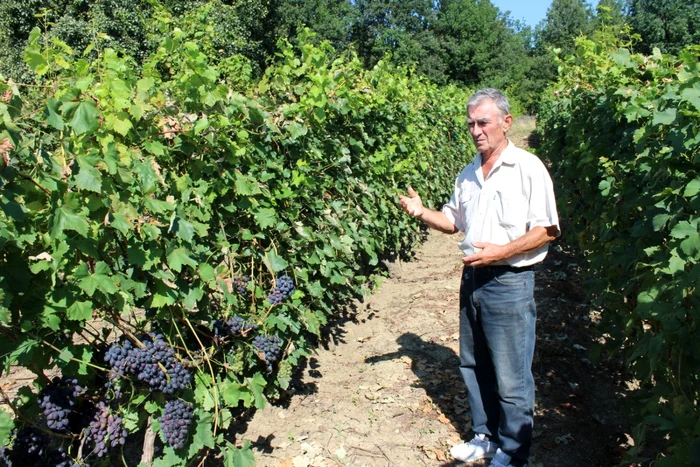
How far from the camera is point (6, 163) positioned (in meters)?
1.76

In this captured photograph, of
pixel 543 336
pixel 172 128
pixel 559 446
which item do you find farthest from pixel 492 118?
pixel 543 336

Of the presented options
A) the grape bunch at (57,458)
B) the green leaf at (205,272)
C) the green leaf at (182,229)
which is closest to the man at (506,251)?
the green leaf at (205,272)

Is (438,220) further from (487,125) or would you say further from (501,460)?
(501,460)

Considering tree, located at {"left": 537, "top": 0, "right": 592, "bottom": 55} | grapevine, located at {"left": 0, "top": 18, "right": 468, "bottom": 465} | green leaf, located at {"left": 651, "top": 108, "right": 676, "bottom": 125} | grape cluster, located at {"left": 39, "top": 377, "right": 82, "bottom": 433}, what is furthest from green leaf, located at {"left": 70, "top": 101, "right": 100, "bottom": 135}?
tree, located at {"left": 537, "top": 0, "right": 592, "bottom": 55}

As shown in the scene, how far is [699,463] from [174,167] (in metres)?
2.41

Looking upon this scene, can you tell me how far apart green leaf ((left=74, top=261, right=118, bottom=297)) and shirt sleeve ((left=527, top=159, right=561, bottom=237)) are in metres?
1.98

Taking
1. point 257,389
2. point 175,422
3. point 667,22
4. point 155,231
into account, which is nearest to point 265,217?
point 257,389

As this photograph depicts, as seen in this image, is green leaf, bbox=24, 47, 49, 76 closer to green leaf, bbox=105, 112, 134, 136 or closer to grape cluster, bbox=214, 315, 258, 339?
green leaf, bbox=105, 112, 134, 136

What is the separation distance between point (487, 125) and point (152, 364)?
6.49 ft

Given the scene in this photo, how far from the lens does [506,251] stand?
112 inches

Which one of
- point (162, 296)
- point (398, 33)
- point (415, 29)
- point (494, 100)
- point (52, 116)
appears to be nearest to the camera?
point (52, 116)

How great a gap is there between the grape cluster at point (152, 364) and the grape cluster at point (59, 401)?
0.55 ft

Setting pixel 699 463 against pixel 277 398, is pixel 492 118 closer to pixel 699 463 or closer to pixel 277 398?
pixel 699 463

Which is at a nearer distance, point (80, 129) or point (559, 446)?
point (80, 129)
